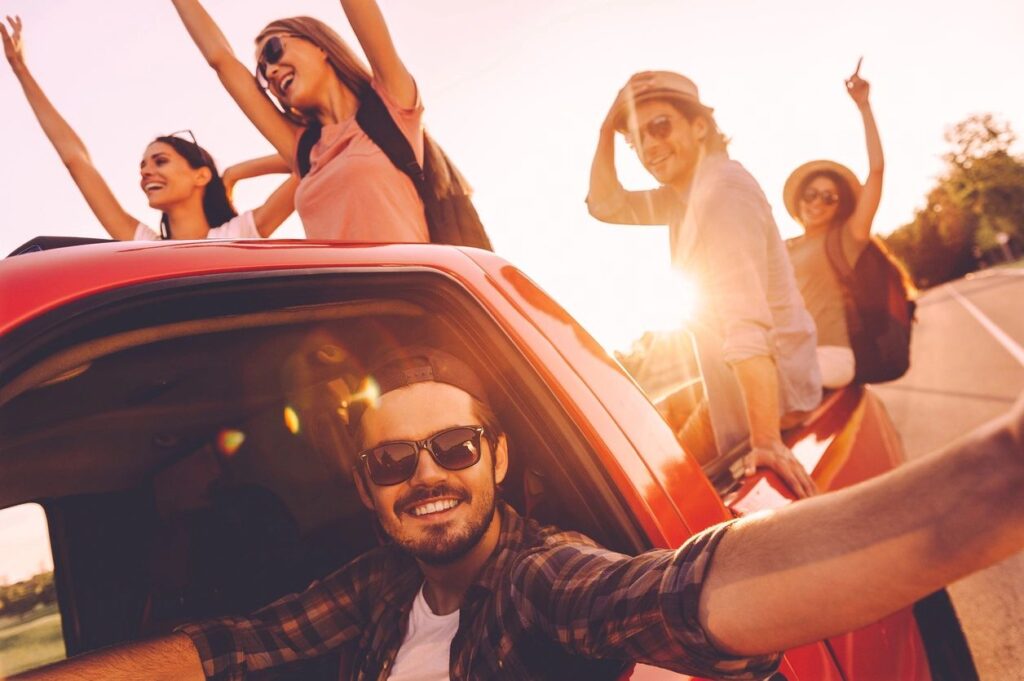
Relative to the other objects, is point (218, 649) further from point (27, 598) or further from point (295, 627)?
point (27, 598)

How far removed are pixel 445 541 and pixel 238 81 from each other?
1970mm

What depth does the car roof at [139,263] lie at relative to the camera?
2.79 ft

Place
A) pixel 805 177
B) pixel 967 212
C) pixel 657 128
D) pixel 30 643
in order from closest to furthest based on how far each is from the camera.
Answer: pixel 30 643 → pixel 657 128 → pixel 805 177 → pixel 967 212

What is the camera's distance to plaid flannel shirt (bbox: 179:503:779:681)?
0.80 m

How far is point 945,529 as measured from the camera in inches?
23.0

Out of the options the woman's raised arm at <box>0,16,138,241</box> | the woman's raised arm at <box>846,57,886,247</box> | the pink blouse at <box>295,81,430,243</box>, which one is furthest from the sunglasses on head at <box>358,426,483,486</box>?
the woman's raised arm at <box>846,57,886,247</box>

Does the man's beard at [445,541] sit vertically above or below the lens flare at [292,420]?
below

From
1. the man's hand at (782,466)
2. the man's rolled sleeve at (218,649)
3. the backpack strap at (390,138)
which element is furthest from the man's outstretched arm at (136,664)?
the man's hand at (782,466)

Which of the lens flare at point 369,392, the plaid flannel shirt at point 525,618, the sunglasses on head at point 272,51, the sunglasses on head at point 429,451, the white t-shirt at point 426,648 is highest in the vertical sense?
the sunglasses on head at point 272,51

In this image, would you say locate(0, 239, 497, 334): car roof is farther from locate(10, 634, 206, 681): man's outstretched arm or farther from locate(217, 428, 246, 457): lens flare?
locate(217, 428, 246, 457): lens flare

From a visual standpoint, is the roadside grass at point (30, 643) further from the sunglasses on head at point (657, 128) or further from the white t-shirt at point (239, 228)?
the sunglasses on head at point (657, 128)

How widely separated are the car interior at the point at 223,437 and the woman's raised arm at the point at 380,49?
0.93 meters

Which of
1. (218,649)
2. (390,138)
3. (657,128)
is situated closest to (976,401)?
(657,128)

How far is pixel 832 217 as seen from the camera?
4.67 meters
